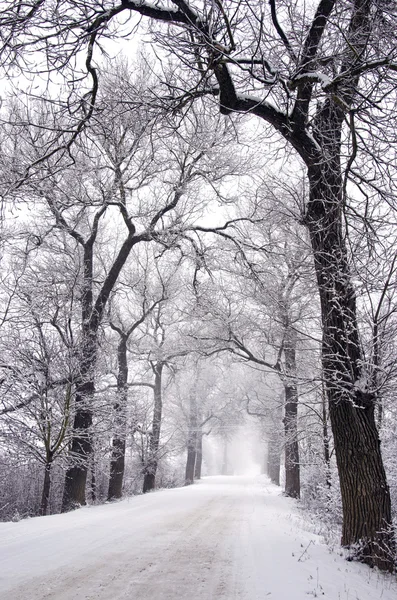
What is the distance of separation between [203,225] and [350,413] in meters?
8.60

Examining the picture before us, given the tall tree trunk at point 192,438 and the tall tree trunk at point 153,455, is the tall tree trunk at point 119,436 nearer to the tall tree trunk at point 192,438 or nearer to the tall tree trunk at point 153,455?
the tall tree trunk at point 153,455

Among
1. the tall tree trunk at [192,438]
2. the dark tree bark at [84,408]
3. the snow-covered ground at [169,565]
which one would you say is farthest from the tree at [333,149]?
the tall tree trunk at [192,438]

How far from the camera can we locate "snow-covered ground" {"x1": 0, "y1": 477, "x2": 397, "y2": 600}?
342 centimetres

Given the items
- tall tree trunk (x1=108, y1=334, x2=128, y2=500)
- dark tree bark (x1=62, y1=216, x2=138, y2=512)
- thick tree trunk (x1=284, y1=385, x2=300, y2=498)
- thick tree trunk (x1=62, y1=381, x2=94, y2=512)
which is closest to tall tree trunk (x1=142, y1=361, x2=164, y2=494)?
tall tree trunk (x1=108, y1=334, x2=128, y2=500)

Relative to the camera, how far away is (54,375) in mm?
9266

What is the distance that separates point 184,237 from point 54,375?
5481 mm

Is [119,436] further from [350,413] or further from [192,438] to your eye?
[192,438]

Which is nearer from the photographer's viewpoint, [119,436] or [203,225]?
[119,436]

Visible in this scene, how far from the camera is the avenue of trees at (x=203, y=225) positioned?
153 inches

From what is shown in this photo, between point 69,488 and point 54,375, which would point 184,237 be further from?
point 69,488

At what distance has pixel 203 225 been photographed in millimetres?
12656

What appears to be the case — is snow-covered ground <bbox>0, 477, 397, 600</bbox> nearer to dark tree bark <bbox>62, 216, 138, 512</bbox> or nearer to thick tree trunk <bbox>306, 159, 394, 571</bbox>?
thick tree trunk <bbox>306, 159, 394, 571</bbox>

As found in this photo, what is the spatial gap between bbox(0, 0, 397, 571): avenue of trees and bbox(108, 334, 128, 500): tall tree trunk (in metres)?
0.07

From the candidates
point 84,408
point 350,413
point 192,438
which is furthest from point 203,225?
point 192,438
